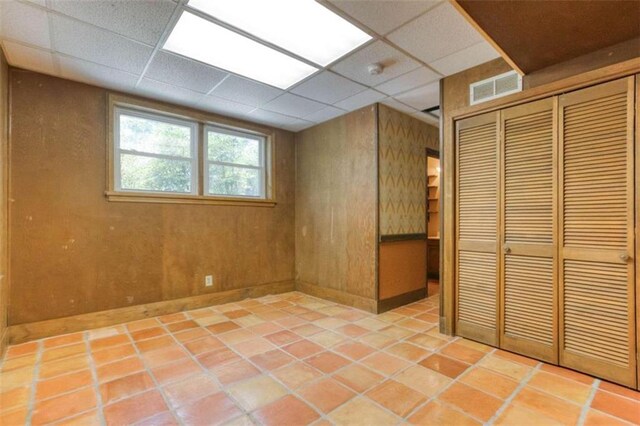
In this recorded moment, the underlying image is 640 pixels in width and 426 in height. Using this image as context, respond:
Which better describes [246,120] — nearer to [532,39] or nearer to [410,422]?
[532,39]

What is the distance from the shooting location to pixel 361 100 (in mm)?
3678

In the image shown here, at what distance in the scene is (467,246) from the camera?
2.85 metres

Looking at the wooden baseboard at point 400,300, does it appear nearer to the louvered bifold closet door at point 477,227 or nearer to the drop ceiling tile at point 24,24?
the louvered bifold closet door at point 477,227

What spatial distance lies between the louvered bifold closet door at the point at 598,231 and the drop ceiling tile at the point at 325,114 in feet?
8.05

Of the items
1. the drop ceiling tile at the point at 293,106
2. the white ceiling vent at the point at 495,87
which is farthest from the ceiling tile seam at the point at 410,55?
the drop ceiling tile at the point at 293,106

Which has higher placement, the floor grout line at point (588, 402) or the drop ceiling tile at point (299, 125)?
the drop ceiling tile at point (299, 125)

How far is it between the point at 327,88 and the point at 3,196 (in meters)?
3.21

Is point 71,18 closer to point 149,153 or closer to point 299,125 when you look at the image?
point 149,153

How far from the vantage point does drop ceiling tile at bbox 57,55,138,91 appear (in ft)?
9.12

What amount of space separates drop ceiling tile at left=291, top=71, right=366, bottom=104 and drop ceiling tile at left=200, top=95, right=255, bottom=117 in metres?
0.85

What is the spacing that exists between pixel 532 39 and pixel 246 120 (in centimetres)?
347

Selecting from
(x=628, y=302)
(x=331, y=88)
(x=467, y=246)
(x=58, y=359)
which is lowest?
(x=58, y=359)

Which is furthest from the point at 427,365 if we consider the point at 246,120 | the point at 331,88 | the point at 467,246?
the point at 246,120

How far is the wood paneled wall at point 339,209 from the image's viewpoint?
3.84 meters
